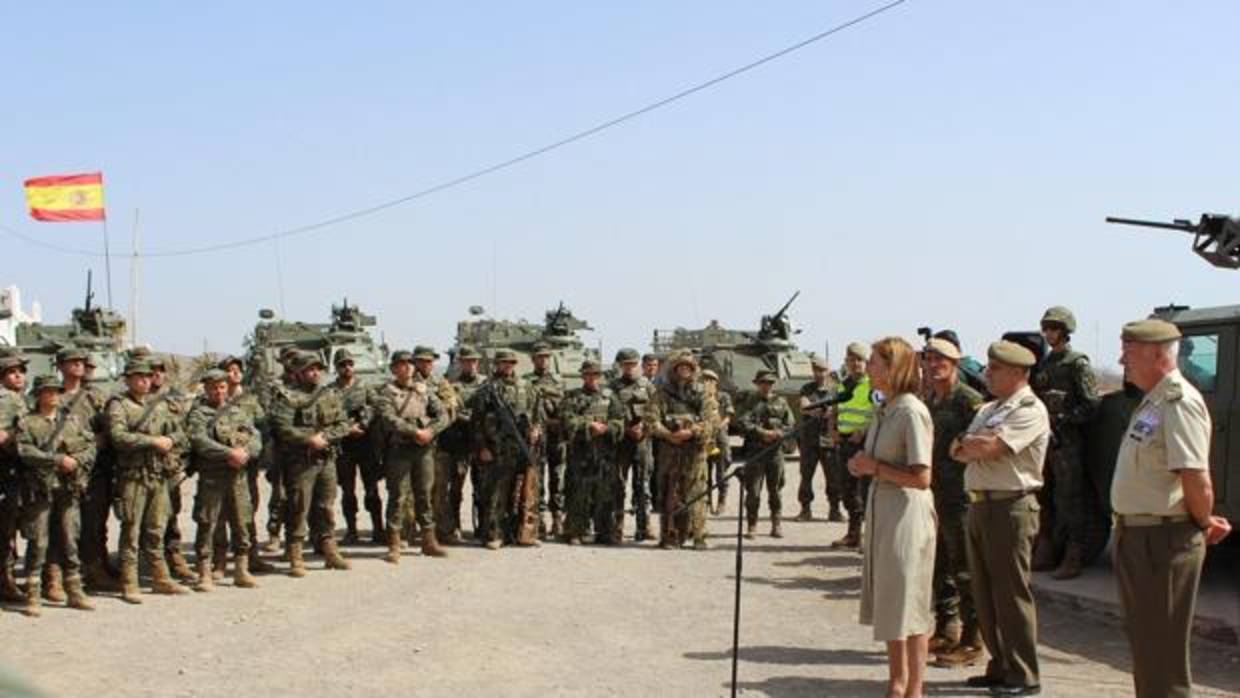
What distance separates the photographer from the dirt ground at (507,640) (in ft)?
21.5

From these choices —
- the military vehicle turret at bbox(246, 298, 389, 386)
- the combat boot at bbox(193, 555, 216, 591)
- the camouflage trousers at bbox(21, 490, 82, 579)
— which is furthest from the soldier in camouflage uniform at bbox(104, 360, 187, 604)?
the military vehicle turret at bbox(246, 298, 389, 386)

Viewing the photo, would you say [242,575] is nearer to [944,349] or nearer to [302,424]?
[302,424]

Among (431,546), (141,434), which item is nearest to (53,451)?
(141,434)

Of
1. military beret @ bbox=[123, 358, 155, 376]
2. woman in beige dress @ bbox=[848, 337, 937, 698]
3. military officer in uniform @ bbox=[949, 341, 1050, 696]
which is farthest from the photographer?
military beret @ bbox=[123, 358, 155, 376]

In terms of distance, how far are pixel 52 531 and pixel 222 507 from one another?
50.2 inches

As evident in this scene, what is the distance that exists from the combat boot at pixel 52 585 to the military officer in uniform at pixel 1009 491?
652 cm

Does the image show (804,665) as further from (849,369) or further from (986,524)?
(849,369)

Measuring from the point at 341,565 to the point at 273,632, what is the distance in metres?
2.37

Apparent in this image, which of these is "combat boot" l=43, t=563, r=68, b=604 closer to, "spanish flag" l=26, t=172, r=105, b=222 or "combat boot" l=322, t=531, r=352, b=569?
"combat boot" l=322, t=531, r=352, b=569

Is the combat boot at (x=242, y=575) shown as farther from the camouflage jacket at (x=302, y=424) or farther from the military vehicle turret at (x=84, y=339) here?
the military vehicle turret at (x=84, y=339)

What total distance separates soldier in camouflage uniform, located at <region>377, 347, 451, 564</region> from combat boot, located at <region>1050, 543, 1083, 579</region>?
209 inches

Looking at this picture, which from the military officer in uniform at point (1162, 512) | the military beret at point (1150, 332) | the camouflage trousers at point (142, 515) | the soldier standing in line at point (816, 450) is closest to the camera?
the military officer in uniform at point (1162, 512)

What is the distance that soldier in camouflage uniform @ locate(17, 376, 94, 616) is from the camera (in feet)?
27.5

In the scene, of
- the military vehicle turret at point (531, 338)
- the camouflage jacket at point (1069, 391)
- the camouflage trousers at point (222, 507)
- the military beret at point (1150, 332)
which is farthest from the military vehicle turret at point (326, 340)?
the military beret at point (1150, 332)
